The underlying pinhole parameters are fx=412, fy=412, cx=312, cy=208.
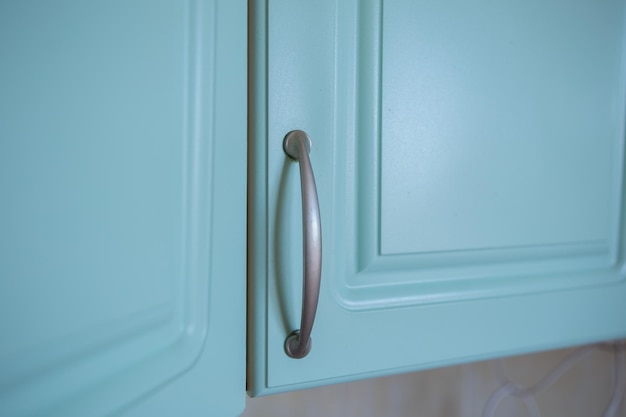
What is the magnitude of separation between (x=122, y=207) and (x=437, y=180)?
11.1 inches

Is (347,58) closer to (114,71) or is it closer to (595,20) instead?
(114,71)

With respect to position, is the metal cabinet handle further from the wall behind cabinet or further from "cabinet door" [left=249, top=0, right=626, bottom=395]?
the wall behind cabinet

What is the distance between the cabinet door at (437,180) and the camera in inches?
13.4

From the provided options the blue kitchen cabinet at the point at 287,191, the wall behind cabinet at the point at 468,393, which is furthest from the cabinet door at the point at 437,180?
the wall behind cabinet at the point at 468,393

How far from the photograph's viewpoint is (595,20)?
0.47m

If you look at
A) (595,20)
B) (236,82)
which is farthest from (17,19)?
(595,20)

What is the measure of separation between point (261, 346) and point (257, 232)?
9 centimetres

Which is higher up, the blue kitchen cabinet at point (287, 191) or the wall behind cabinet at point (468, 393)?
the blue kitchen cabinet at point (287, 191)

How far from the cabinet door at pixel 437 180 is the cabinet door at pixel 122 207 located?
4cm

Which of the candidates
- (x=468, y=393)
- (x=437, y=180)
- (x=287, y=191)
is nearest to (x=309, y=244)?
(x=287, y=191)

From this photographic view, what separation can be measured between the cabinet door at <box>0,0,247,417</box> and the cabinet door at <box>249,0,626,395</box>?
4cm

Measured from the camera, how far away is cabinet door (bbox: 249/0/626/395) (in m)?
0.34

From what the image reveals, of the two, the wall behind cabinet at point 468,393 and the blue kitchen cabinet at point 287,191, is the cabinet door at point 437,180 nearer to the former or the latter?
the blue kitchen cabinet at point 287,191

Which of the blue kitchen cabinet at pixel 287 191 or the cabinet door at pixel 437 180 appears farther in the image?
the cabinet door at pixel 437 180
